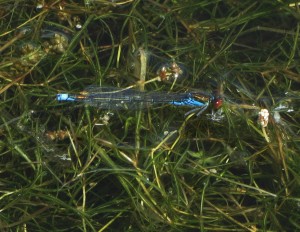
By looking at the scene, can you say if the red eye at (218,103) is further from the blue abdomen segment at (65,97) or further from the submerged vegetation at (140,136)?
the blue abdomen segment at (65,97)

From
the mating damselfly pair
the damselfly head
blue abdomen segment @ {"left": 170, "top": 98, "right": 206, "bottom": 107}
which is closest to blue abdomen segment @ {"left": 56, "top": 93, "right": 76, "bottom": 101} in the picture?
the mating damselfly pair

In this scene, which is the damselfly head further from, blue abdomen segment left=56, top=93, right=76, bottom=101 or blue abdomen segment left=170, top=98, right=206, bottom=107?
blue abdomen segment left=56, top=93, right=76, bottom=101

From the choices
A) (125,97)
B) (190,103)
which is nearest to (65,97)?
(125,97)

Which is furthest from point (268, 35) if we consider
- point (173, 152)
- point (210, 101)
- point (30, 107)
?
point (30, 107)

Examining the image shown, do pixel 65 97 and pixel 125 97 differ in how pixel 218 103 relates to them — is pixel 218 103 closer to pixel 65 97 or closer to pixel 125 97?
pixel 125 97

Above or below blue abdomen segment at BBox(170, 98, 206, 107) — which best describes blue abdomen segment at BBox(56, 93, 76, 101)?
below

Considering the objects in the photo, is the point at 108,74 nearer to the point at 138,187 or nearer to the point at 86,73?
the point at 86,73
